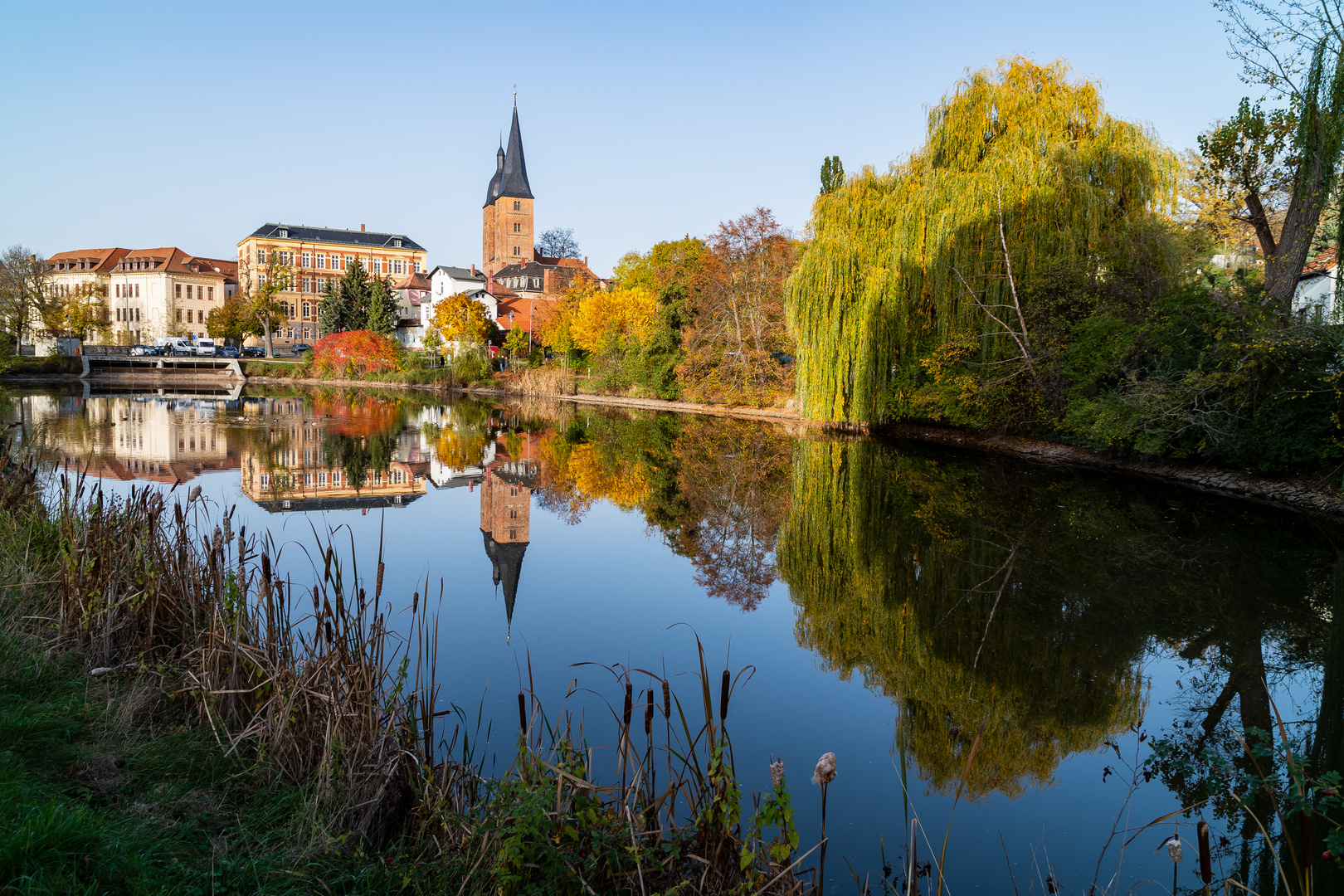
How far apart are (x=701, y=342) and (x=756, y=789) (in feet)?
93.6

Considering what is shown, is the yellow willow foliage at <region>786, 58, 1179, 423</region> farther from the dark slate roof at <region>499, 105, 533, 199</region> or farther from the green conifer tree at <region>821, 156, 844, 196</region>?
the dark slate roof at <region>499, 105, 533, 199</region>

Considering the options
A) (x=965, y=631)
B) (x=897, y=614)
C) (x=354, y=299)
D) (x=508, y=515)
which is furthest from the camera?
(x=354, y=299)

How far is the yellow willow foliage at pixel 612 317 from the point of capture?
125 ft

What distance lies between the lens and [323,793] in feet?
11.1

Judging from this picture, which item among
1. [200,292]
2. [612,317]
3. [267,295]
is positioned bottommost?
[612,317]

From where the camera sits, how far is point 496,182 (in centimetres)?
8706

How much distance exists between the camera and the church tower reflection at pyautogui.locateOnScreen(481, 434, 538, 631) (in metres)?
8.73

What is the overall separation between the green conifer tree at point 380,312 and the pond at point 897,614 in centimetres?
4112

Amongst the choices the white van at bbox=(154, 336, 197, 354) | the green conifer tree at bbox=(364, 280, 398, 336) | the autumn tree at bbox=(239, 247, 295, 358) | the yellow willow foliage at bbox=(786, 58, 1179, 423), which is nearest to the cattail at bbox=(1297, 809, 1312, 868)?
the yellow willow foliage at bbox=(786, 58, 1179, 423)

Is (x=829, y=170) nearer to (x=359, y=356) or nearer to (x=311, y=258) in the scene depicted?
(x=359, y=356)

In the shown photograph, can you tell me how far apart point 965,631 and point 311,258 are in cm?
8748

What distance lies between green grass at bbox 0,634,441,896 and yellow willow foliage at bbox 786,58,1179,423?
18319 millimetres

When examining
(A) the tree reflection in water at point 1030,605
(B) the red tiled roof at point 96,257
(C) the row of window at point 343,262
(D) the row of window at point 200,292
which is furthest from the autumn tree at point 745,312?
(B) the red tiled roof at point 96,257

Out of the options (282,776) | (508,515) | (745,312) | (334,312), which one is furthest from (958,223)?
(334,312)
